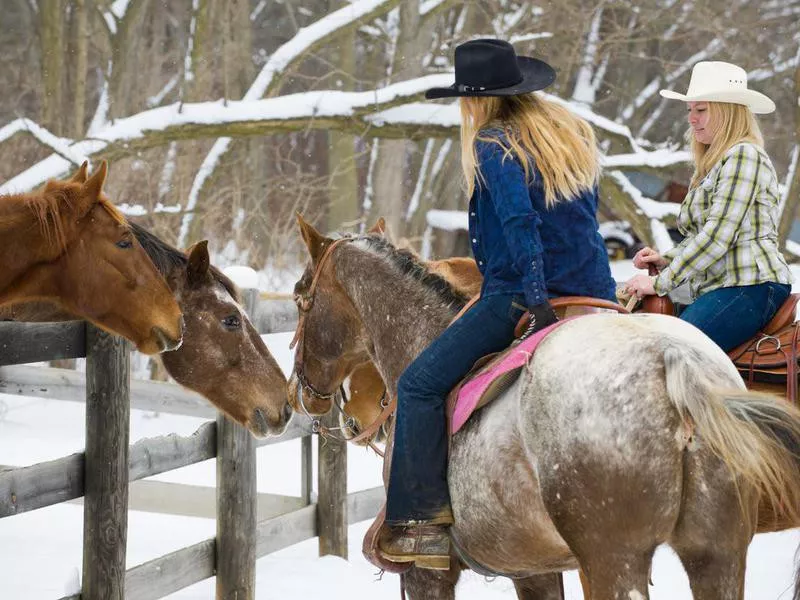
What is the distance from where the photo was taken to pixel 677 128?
22.6 metres

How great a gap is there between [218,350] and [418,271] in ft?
4.15

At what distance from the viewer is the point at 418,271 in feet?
13.1

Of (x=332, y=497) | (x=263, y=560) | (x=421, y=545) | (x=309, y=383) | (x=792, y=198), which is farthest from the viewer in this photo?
(x=792, y=198)

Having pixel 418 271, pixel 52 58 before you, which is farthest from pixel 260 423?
pixel 52 58

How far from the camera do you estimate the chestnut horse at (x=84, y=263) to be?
12.9ft

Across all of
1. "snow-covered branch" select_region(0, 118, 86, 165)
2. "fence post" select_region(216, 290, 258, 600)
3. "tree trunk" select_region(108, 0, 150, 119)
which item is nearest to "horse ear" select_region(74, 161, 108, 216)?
"fence post" select_region(216, 290, 258, 600)

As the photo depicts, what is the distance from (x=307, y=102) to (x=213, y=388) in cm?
647

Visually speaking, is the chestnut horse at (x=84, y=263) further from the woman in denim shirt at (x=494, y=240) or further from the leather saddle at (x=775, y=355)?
the leather saddle at (x=775, y=355)

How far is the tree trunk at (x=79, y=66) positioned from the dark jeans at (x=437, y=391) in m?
12.5

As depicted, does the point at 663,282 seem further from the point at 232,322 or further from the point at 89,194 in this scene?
the point at 89,194

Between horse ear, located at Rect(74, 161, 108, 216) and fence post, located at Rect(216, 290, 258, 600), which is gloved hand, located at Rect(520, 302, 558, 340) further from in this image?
fence post, located at Rect(216, 290, 258, 600)

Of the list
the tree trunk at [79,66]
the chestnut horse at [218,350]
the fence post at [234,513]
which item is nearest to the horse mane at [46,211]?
the chestnut horse at [218,350]

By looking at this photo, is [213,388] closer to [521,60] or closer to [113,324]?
[113,324]

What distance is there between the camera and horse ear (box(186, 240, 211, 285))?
459cm
